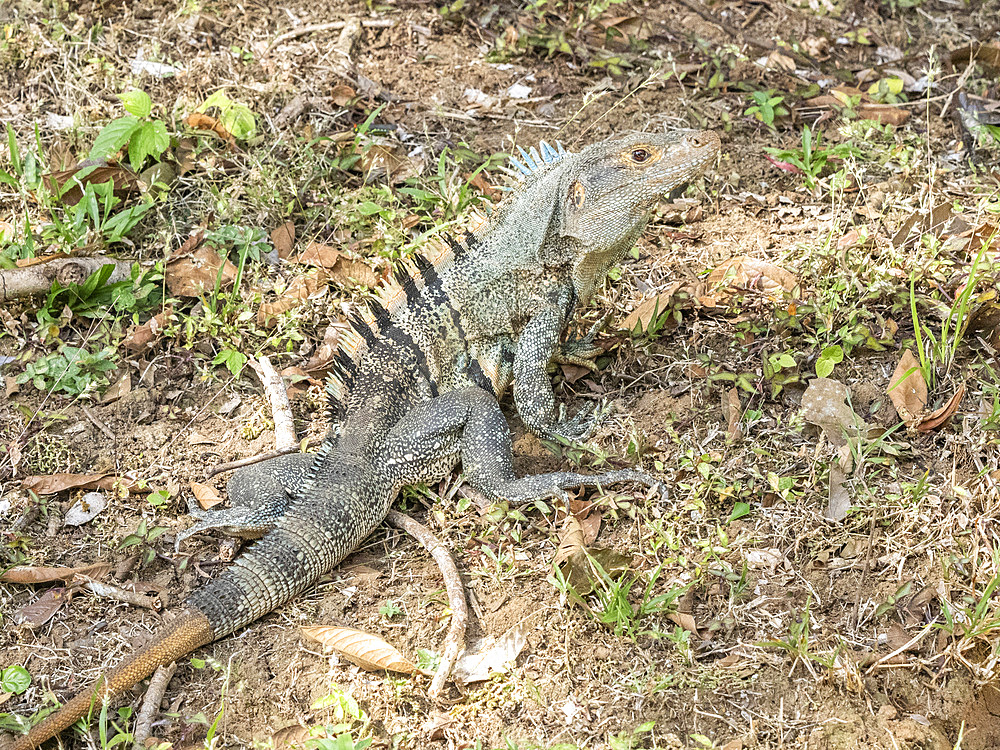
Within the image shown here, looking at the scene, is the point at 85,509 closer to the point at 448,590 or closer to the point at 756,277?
the point at 448,590

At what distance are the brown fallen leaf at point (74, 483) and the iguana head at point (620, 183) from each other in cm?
256

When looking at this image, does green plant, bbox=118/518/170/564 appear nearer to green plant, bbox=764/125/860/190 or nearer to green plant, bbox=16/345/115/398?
green plant, bbox=16/345/115/398

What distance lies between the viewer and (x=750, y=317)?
4.76 m

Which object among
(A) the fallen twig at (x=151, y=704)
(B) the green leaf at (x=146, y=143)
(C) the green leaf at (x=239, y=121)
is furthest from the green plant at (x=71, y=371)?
(A) the fallen twig at (x=151, y=704)

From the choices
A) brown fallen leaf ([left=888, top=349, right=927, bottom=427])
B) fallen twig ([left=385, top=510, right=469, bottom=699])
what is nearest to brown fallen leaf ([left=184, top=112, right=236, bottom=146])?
fallen twig ([left=385, top=510, right=469, bottom=699])

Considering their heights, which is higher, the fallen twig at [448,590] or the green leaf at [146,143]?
the green leaf at [146,143]

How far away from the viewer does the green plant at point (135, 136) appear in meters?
5.38

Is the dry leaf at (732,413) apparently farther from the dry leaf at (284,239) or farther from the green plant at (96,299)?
the green plant at (96,299)

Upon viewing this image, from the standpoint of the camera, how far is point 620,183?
4.37m

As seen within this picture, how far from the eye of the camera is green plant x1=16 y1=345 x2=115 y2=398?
4734 mm

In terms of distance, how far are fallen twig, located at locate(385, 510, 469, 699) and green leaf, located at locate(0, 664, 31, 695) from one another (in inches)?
64.9

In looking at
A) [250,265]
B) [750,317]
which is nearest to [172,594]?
[250,265]

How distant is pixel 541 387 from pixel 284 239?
2.09 metres

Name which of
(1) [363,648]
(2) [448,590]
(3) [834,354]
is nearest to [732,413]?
(3) [834,354]
